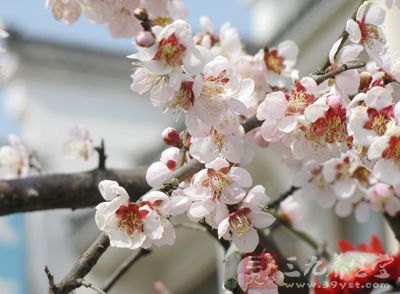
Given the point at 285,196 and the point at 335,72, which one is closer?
the point at 335,72

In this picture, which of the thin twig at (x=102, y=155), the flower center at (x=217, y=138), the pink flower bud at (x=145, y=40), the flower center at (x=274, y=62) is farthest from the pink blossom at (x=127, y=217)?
Result: the flower center at (x=274, y=62)

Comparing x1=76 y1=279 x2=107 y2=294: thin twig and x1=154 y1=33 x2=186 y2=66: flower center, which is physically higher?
x1=154 y1=33 x2=186 y2=66: flower center

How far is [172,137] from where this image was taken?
1645mm

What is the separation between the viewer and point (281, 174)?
5.91 meters

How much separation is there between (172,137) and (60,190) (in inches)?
14.9

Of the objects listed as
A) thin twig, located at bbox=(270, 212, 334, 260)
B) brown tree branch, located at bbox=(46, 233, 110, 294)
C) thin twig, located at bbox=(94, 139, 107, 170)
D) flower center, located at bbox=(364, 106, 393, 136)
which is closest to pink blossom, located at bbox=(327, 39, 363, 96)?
flower center, located at bbox=(364, 106, 393, 136)

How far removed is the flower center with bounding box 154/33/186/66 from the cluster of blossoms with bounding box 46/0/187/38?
15.8 inches

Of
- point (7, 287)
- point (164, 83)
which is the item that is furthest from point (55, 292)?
point (7, 287)

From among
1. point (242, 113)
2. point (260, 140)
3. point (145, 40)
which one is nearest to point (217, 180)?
point (242, 113)

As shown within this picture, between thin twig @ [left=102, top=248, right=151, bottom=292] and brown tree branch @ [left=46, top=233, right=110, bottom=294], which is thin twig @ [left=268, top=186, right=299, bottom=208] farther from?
brown tree branch @ [left=46, top=233, right=110, bottom=294]

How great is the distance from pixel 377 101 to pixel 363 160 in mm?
95

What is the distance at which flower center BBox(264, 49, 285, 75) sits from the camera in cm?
203

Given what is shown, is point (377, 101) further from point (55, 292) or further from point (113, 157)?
point (113, 157)

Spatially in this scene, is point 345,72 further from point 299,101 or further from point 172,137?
point 172,137
